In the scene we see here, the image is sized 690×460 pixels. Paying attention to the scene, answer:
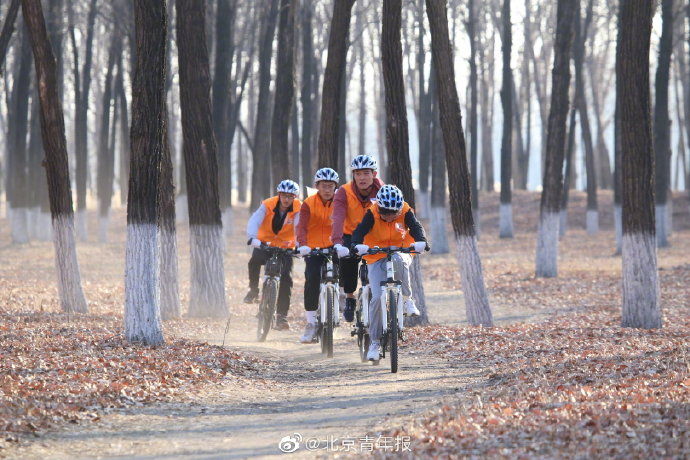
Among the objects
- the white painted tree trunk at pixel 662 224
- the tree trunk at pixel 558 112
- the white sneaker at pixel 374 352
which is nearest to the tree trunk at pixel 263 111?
the tree trunk at pixel 558 112

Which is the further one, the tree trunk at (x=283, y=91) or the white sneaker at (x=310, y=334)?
the tree trunk at (x=283, y=91)

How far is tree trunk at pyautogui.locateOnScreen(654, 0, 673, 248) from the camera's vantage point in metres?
31.5

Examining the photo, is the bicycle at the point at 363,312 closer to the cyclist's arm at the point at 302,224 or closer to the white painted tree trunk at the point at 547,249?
the cyclist's arm at the point at 302,224

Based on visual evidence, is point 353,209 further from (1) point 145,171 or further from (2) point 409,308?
(1) point 145,171

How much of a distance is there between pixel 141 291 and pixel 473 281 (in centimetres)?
624

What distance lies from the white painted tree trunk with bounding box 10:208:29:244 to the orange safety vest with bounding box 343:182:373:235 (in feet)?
86.2

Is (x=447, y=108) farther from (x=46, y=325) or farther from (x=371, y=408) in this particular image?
(x=371, y=408)

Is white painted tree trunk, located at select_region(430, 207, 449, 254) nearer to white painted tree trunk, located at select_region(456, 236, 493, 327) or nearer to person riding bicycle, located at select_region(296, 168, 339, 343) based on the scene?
white painted tree trunk, located at select_region(456, 236, 493, 327)

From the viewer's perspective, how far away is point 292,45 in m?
22.3

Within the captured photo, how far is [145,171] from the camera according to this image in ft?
38.4

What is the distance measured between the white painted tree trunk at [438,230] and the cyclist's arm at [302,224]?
71.2 feet

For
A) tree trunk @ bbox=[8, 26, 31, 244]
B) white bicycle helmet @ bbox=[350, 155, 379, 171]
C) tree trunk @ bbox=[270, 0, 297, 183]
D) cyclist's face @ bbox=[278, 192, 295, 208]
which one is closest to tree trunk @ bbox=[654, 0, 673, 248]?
tree trunk @ bbox=[270, 0, 297, 183]

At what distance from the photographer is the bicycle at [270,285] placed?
44.0 ft

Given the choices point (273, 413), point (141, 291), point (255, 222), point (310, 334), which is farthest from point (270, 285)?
point (273, 413)
